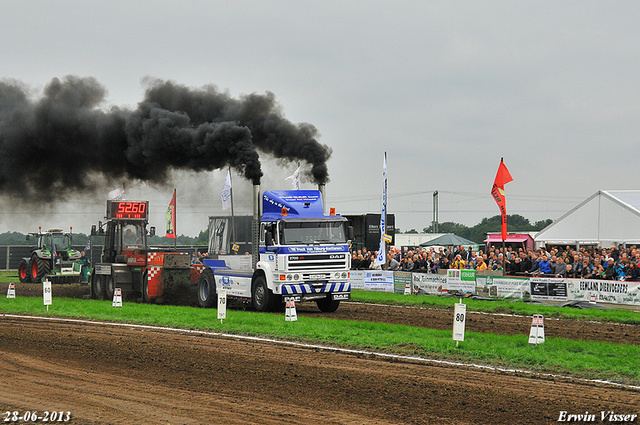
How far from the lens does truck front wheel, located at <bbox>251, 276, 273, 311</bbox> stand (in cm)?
1895

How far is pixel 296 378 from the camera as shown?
9.85 meters

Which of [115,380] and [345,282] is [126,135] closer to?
[345,282]

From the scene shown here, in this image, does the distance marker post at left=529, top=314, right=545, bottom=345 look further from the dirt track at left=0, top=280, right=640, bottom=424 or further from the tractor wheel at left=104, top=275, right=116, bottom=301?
the tractor wheel at left=104, top=275, right=116, bottom=301

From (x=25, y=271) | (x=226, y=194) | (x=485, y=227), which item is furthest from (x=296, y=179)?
(x=485, y=227)

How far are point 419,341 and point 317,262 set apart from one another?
5930 mm

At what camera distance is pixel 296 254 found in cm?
1834

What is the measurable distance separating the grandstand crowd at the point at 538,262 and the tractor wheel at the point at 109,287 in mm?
12757

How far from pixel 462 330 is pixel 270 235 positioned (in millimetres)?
7780

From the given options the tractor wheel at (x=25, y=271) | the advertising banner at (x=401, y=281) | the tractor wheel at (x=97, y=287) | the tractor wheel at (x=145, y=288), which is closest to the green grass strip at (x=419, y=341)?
the tractor wheel at (x=145, y=288)

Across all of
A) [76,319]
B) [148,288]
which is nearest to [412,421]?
[76,319]

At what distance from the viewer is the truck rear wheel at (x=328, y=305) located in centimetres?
2002

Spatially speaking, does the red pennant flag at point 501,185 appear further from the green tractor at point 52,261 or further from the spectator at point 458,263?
the green tractor at point 52,261

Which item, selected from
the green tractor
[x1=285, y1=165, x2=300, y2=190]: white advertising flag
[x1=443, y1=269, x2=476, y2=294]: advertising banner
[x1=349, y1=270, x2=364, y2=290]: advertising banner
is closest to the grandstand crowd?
[x1=443, y1=269, x2=476, y2=294]: advertising banner

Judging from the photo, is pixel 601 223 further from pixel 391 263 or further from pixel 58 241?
pixel 58 241
